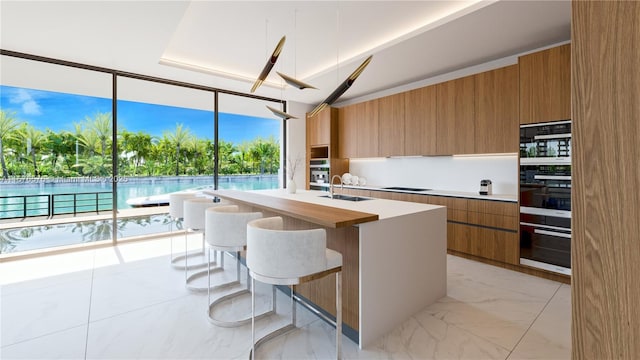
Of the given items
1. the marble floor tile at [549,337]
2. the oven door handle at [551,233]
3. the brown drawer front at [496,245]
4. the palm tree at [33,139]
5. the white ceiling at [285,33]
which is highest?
the white ceiling at [285,33]

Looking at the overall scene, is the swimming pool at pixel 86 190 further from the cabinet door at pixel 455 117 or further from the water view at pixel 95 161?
the cabinet door at pixel 455 117

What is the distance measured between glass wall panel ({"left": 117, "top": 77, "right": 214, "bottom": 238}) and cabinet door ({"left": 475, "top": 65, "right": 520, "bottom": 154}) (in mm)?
4389

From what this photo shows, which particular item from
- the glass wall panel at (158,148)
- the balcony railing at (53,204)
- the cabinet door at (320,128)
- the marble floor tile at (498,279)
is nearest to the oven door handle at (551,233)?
the marble floor tile at (498,279)

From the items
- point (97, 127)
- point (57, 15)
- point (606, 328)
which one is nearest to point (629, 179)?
point (606, 328)

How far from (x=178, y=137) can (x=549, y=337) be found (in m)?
5.46

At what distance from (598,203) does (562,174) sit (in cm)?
313

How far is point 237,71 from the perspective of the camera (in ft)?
16.1

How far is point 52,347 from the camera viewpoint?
2059 millimetres

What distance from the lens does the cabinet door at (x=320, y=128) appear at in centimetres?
612

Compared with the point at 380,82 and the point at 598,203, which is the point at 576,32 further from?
the point at 380,82

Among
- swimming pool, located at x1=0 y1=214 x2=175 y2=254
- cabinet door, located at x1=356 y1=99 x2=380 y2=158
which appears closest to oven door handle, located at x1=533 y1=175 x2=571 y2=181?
cabinet door, located at x1=356 y1=99 x2=380 y2=158

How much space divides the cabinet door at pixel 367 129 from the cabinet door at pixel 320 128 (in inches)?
25.8

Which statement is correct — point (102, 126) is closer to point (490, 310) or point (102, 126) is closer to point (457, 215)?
point (457, 215)

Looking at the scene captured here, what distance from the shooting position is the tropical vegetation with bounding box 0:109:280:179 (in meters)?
3.91
